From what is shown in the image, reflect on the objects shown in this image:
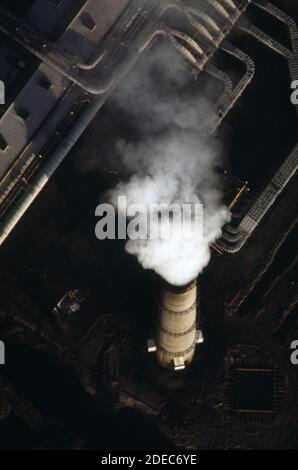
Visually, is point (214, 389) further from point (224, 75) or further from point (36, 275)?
point (224, 75)

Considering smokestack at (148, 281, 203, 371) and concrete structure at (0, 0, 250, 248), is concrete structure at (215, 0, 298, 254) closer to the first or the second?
concrete structure at (0, 0, 250, 248)

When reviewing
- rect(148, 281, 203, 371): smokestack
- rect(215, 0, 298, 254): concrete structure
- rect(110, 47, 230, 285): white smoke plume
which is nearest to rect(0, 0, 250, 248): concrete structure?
rect(110, 47, 230, 285): white smoke plume

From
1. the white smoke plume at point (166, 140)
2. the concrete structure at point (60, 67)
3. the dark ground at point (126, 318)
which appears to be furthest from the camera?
the dark ground at point (126, 318)

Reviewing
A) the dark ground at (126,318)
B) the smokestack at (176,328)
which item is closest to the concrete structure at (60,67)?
the dark ground at (126,318)

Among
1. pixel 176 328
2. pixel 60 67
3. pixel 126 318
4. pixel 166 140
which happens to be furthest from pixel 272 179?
pixel 60 67

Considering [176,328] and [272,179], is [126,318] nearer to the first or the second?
[176,328]

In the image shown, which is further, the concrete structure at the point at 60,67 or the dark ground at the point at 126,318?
the dark ground at the point at 126,318

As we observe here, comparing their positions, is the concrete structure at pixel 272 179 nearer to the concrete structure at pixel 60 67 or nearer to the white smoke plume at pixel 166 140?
the white smoke plume at pixel 166 140

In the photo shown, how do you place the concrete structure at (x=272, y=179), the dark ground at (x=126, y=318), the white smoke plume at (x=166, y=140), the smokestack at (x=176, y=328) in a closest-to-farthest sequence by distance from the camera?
the smokestack at (x=176, y=328)
the white smoke plume at (x=166, y=140)
the dark ground at (x=126, y=318)
the concrete structure at (x=272, y=179)
